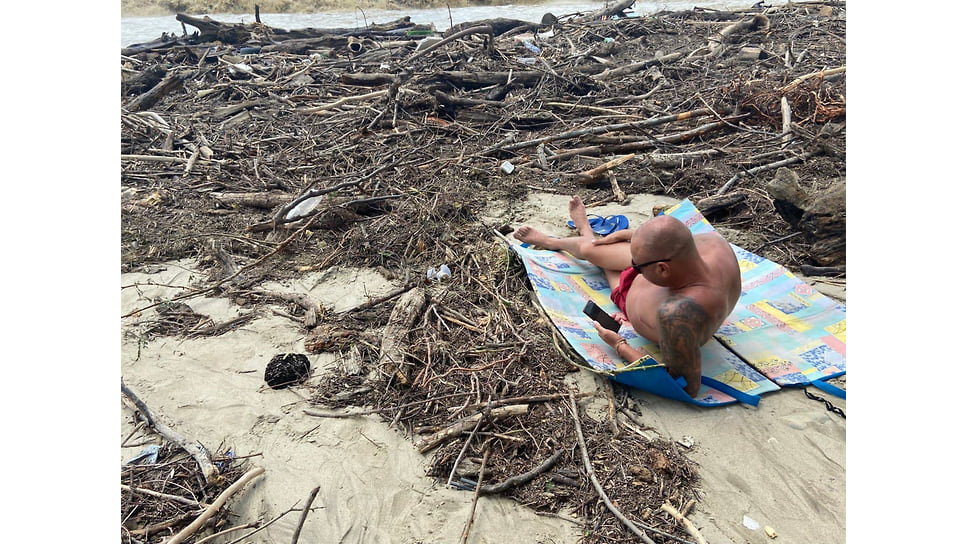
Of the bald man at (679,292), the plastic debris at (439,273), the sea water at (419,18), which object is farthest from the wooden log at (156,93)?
the bald man at (679,292)

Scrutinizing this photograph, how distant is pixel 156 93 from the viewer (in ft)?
29.3

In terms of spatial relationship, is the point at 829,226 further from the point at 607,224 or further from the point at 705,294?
the point at 705,294

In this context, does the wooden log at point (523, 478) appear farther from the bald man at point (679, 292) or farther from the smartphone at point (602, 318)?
the smartphone at point (602, 318)

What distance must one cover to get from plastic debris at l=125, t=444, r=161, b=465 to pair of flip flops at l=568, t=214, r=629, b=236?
3134 millimetres

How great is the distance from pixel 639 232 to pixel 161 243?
3964mm

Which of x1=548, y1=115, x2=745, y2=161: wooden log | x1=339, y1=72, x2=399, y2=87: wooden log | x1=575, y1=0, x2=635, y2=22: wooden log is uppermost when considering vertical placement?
x1=575, y1=0, x2=635, y2=22: wooden log

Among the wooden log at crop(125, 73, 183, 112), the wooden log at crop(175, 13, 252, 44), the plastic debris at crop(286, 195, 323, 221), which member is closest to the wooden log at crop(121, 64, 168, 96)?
the wooden log at crop(125, 73, 183, 112)

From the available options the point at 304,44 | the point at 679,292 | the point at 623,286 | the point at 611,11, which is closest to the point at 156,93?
the point at 304,44

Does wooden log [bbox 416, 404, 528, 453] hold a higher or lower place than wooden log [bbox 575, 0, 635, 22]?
lower

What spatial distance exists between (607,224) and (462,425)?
2.38 metres

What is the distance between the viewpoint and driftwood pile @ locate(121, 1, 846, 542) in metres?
2.80

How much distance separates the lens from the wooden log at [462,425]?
109 inches

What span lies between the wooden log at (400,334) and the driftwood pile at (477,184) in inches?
0.6

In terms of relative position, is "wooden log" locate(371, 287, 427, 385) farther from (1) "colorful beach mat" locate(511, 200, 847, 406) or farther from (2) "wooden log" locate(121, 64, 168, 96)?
(2) "wooden log" locate(121, 64, 168, 96)
